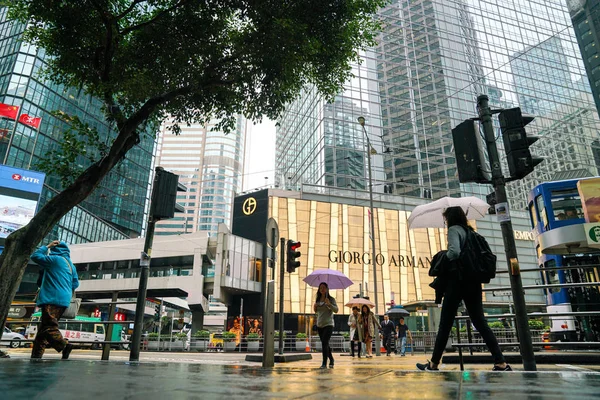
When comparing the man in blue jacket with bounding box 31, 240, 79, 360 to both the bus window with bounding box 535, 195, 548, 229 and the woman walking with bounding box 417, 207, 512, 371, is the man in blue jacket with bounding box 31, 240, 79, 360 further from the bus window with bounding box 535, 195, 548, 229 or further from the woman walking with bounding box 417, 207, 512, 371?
the bus window with bounding box 535, 195, 548, 229

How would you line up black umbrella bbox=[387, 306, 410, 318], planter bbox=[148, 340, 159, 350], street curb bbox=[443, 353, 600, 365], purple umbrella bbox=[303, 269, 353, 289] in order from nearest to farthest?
street curb bbox=[443, 353, 600, 365]
purple umbrella bbox=[303, 269, 353, 289]
black umbrella bbox=[387, 306, 410, 318]
planter bbox=[148, 340, 159, 350]

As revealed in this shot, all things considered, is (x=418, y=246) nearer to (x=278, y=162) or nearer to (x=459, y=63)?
(x=459, y=63)

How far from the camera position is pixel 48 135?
6050cm

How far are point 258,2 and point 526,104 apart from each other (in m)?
51.0

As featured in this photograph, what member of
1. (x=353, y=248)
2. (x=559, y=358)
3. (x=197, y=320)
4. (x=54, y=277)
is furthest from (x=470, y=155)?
(x=197, y=320)

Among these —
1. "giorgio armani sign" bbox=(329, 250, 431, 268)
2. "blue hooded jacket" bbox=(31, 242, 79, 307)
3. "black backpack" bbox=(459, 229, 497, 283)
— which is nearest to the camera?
"black backpack" bbox=(459, 229, 497, 283)

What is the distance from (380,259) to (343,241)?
3.57m

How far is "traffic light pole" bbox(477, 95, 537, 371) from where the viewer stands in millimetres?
4820

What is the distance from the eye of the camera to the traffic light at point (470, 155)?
564 centimetres

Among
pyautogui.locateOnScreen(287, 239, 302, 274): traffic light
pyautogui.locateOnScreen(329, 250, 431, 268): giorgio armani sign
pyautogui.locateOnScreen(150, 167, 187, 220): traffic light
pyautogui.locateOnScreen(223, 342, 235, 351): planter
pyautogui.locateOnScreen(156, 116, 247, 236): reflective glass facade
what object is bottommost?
pyautogui.locateOnScreen(223, 342, 235, 351): planter

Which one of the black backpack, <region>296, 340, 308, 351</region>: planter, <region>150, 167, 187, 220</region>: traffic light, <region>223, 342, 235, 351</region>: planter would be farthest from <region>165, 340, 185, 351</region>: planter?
the black backpack

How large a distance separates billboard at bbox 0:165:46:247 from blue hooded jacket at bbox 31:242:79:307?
39.9 m

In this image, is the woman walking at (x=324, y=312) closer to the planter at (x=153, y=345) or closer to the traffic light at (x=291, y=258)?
the traffic light at (x=291, y=258)

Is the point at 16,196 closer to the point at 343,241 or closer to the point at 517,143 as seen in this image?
the point at 343,241
